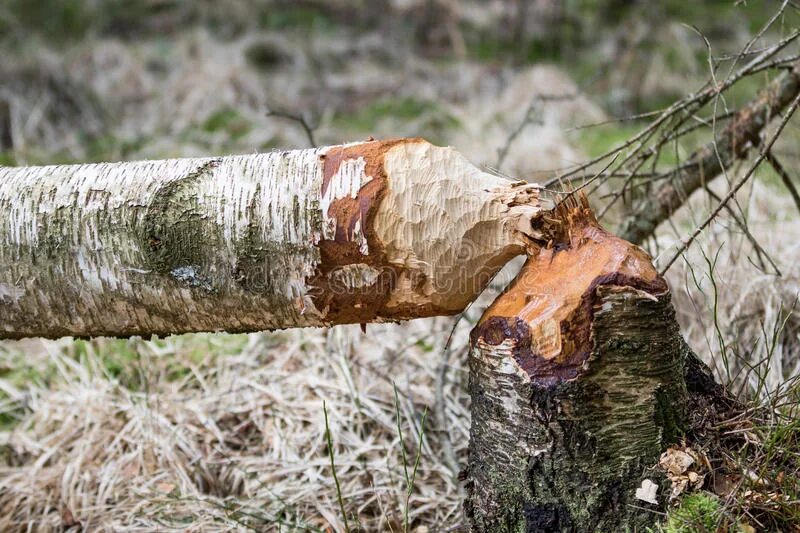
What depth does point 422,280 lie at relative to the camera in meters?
1.43

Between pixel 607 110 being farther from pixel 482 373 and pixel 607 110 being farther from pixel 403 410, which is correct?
pixel 482 373

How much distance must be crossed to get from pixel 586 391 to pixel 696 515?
303 mm

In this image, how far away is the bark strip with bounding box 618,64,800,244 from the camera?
1.92 m

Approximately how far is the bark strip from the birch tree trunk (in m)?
0.86

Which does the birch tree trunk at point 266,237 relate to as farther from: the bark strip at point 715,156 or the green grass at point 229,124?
the green grass at point 229,124

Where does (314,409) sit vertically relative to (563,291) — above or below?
below

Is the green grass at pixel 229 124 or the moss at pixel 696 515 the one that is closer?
the moss at pixel 696 515

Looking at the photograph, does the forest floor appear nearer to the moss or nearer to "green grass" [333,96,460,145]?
the moss

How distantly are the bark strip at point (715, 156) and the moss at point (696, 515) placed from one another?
0.98 metres

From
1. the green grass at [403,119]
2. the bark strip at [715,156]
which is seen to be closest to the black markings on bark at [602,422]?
the bark strip at [715,156]

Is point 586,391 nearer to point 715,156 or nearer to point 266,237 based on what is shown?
point 266,237

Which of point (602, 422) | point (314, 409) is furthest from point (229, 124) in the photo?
point (602, 422)

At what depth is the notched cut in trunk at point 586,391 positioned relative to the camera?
132cm

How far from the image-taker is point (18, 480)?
84.6 inches
